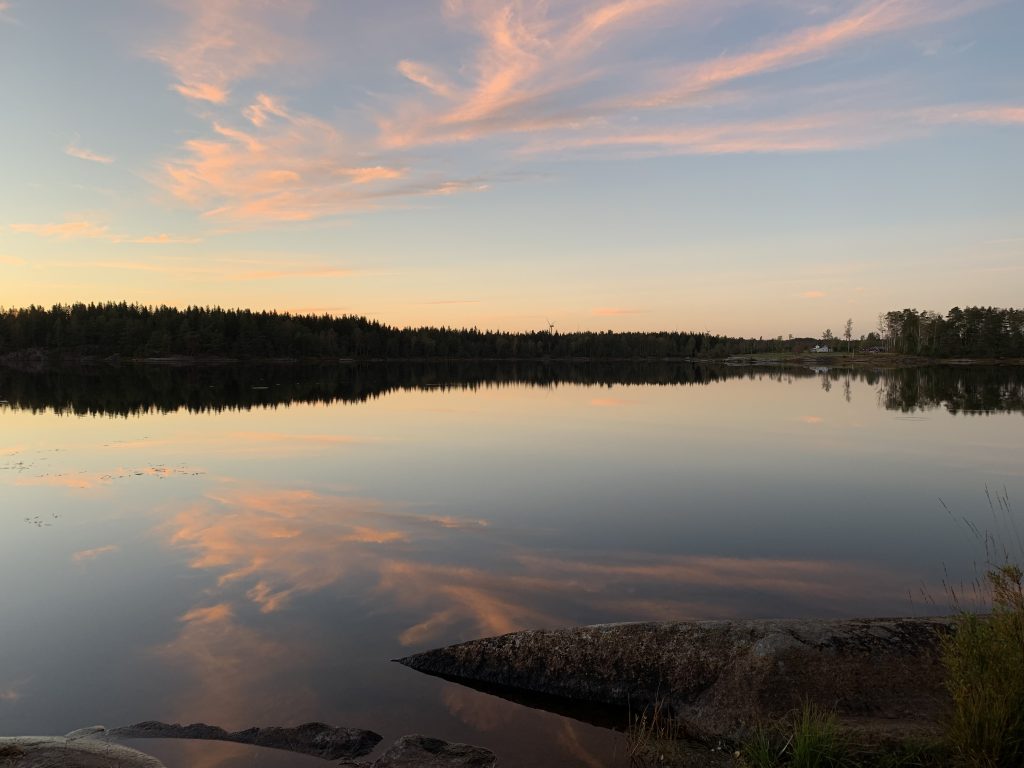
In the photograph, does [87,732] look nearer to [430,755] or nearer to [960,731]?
[430,755]

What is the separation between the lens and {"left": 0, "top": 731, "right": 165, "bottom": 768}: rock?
8531 mm

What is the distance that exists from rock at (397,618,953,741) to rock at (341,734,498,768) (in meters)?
2.08

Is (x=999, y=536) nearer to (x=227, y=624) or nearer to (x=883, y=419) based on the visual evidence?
(x=227, y=624)

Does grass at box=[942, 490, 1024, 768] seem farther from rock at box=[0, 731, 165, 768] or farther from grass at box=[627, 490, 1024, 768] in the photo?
rock at box=[0, 731, 165, 768]

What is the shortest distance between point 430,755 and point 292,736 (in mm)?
2375

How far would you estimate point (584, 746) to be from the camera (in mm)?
9734

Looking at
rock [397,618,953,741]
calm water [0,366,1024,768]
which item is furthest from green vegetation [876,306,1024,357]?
rock [397,618,953,741]

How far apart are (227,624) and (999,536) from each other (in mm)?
22696

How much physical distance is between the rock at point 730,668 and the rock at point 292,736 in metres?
2.37

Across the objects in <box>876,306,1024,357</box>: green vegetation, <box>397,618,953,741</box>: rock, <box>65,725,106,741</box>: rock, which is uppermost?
<box>876,306,1024,357</box>: green vegetation

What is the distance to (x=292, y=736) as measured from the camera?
9938mm

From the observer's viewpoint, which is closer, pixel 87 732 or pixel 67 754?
pixel 67 754

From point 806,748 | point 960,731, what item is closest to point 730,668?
point 806,748

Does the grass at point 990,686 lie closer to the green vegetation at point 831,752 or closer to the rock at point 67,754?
the green vegetation at point 831,752
